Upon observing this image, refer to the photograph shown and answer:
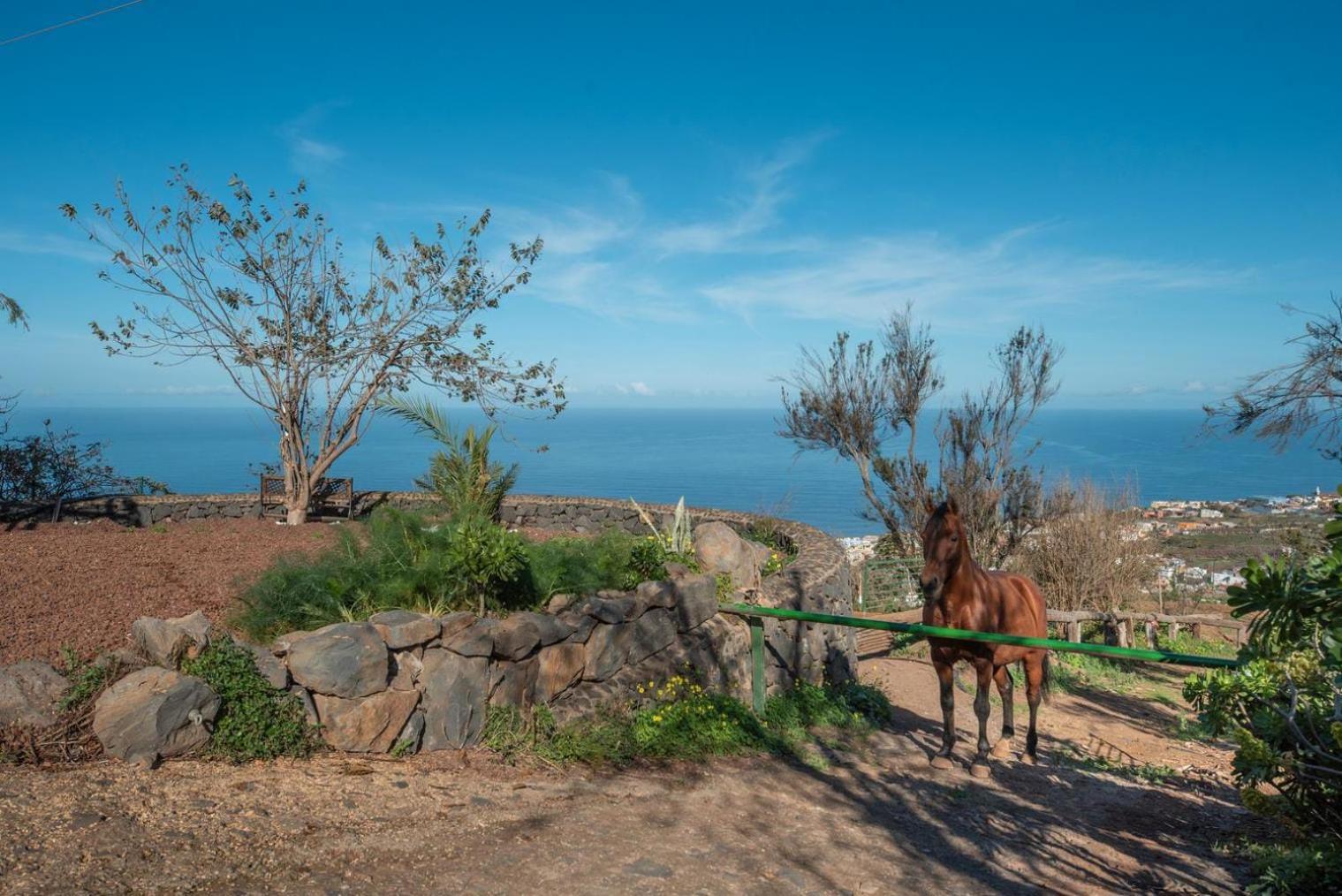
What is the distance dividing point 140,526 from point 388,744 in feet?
30.9

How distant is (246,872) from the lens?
3766mm

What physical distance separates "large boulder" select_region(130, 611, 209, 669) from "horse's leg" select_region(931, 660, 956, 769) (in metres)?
5.02

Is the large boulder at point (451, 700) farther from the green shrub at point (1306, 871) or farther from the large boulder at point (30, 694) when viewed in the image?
the green shrub at point (1306, 871)

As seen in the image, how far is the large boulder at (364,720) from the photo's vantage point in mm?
5379

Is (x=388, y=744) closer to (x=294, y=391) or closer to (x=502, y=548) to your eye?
(x=502, y=548)

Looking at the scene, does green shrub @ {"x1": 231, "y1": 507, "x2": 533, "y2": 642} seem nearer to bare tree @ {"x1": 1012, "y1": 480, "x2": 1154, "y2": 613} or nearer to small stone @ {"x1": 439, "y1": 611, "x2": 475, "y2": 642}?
small stone @ {"x1": 439, "y1": 611, "x2": 475, "y2": 642}

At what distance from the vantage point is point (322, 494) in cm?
1486

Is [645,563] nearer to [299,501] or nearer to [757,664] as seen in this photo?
[757,664]

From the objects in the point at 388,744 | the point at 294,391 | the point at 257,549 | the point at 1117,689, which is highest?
the point at 294,391

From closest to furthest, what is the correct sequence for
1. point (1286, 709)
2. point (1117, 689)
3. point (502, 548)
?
point (1286, 709)
point (502, 548)
point (1117, 689)

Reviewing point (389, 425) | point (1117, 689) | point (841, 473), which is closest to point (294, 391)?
point (1117, 689)

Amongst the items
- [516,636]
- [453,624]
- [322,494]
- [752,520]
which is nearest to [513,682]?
[516,636]

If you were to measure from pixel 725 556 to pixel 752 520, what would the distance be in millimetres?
4367

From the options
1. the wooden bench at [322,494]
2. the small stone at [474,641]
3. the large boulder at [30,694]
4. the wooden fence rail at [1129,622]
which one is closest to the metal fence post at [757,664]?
the small stone at [474,641]
